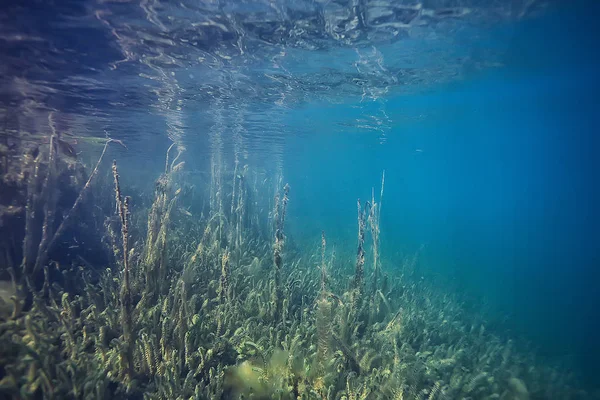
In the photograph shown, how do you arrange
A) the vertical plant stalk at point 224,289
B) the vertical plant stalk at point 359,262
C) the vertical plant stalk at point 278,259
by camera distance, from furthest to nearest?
1. the vertical plant stalk at point 359,262
2. the vertical plant stalk at point 278,259
3. the vertical plant stalk at point 224,289

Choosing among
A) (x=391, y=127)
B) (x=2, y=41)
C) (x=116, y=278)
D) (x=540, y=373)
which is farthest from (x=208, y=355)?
(x=391, y=127)

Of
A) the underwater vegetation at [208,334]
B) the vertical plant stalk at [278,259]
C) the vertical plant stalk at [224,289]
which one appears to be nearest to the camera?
the underwater vegetation at [208,334]

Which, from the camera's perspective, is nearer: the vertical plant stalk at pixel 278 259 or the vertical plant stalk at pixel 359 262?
the vertical plant stalk at pixel 278 259

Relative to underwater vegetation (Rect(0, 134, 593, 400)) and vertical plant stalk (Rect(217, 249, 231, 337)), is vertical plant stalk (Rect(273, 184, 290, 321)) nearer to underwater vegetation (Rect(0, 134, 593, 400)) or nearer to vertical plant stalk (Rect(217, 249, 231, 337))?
underwater vegetation (Rect(0, 134, 593, 400))

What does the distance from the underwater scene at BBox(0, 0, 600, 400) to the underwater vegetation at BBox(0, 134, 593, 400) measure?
0.04 metres

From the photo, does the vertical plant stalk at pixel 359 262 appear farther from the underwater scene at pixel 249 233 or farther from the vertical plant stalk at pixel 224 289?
the vertical plant stalk at pixel 224 289

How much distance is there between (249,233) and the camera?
14.1m

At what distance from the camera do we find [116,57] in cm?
1130

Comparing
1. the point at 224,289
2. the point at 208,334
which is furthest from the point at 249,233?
the point at 208,334

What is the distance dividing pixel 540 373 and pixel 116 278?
10801 millimetres

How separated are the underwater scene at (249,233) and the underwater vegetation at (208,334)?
0.15 feet

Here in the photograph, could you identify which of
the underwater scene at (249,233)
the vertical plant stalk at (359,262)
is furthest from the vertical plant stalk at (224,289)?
the vertical plant stalk at (359,262)

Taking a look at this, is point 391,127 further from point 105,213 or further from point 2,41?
point 2,41

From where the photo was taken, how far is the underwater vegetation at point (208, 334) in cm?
452
